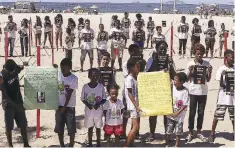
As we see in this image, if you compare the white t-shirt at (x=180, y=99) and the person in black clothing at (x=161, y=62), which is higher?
the person in black clothing at (x=161, y=62)

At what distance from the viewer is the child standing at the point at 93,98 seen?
8.43 metres

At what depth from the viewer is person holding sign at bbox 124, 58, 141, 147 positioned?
8.31 m

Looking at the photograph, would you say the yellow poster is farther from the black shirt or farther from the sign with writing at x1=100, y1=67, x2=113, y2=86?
the black shirt

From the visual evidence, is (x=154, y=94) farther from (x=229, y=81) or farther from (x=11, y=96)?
(x=11, y=96)

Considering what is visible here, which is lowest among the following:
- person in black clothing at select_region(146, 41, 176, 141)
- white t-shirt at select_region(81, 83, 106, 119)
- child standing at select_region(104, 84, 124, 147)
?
child standing at select_region(104, 84, 124, 147)

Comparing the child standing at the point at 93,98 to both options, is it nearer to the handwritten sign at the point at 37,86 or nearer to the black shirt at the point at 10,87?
the handwritten sign at the point at 37,86

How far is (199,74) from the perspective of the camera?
909 centimetres

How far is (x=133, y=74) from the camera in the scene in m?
8.41

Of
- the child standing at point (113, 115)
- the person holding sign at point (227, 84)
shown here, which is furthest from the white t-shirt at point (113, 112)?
the person holding sign at point (227, 84)

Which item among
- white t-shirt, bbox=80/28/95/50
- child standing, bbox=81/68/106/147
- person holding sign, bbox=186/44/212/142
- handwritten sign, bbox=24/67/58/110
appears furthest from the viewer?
white t-shirt, bbox=80/28/95/50

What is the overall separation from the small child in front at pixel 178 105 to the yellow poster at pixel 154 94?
210 mm

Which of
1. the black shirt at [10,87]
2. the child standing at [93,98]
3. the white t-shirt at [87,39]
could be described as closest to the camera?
the black shirt at [10,87]

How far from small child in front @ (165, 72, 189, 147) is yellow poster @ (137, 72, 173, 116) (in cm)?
21

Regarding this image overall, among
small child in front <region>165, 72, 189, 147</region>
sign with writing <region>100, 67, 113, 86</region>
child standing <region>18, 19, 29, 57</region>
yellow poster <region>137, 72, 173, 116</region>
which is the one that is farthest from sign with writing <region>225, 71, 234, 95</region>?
Answer: child standing <region>18, 19, 29, 57</region>
